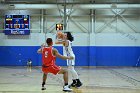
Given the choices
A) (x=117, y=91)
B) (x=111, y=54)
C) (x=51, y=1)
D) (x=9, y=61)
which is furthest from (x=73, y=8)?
(x=117, y=91)

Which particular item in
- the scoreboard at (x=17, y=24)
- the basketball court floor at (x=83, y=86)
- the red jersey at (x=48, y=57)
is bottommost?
the basketball court floor at (x=83, y=86)

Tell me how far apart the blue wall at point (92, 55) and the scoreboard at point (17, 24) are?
4.23 feet

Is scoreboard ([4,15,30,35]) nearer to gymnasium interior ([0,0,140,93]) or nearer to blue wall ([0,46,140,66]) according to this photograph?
gymnasium interior ([0,0,140,93])

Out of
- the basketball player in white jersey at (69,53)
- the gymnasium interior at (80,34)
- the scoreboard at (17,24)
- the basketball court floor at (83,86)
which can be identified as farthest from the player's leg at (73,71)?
the scoreboard at (17,24)

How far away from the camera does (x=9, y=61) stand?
25.9 metres

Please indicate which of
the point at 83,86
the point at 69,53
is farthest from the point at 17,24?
the point at 69,53

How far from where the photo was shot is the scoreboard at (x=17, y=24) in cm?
2553

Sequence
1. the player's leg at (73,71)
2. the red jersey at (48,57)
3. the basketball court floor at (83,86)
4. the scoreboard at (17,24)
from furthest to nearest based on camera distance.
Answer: the scoreboard at (17,24), the player's leg at (73,71), the basketball court floor at (83,86), the red jersey at (48,57)

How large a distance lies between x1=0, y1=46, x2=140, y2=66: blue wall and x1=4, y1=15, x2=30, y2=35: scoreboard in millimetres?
1289

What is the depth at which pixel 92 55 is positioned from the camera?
2552cm

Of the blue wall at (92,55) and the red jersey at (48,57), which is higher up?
the red jersey at (48,57)

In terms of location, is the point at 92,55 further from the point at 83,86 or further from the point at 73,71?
the point at 73,71

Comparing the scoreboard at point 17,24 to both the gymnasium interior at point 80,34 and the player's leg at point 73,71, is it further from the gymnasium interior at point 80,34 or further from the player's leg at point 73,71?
the player's leg at point 73,71

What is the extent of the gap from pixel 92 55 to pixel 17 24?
20.9ft
